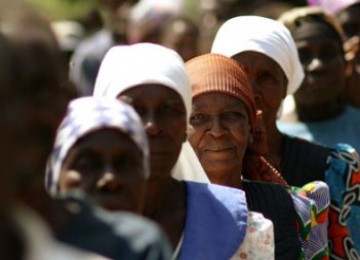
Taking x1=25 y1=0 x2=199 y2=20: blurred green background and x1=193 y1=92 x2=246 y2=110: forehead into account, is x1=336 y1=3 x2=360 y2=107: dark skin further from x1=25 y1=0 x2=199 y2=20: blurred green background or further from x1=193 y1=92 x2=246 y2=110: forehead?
x1=25 y1=0 x2=199 y2=20: blurred green background

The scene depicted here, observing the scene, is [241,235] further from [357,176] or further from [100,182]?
[357,176]

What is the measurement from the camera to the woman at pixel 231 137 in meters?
5.71

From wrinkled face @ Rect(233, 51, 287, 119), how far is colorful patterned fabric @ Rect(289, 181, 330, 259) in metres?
0.56

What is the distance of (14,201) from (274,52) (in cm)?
429

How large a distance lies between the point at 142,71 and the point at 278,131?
1955 mm

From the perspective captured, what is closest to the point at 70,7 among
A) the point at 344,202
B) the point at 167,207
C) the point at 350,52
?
the point at 350,52

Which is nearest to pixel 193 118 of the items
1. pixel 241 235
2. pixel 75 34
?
pixel 241 235

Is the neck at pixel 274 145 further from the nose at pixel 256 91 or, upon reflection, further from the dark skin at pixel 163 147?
the dark skin at pixel 163 147

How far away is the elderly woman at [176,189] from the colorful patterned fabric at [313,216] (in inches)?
33.7

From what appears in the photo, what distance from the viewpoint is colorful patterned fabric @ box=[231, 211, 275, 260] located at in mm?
4938

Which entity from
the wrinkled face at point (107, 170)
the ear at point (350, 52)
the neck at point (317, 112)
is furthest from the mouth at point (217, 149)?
the ear at point (350, 52)

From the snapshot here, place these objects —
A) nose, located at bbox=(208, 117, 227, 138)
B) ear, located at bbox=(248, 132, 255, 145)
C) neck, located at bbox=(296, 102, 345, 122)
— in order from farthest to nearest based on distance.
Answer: neck, located at bbox=(296, 102, 345, 122) → ear, located at bbox=(248, 132, 255, 145) → nose, located at bbox=(208, 117, 227, 138)

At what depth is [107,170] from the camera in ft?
13.5

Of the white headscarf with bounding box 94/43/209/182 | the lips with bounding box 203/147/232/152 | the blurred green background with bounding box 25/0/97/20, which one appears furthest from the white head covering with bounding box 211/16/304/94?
the blurred green background with bounding box 25/0/97/20
